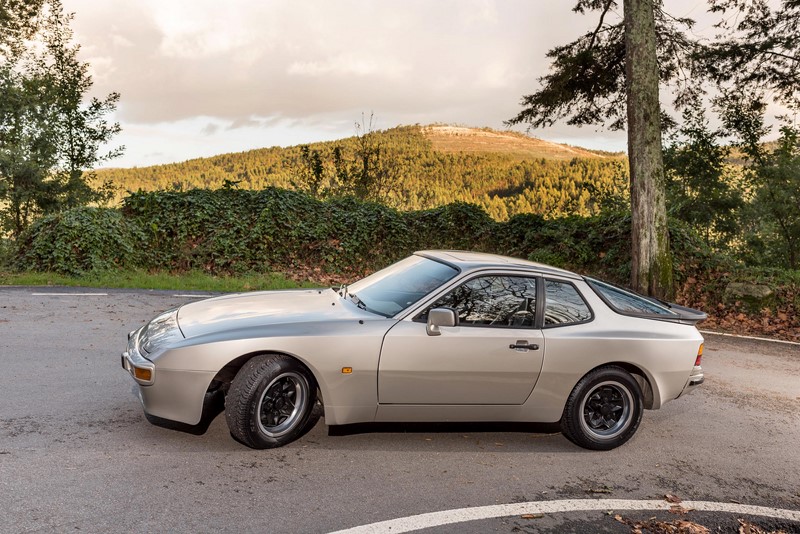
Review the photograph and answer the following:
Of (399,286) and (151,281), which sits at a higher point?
(399,286)

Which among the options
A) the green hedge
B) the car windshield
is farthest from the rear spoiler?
the green hedge

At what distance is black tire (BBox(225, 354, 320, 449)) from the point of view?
4.69 metres

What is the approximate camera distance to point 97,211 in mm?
16031

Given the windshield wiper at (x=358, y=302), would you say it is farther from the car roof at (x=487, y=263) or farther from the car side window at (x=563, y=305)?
the car side window at (x=563, y=305)

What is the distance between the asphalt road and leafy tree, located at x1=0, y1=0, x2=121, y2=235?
52.6ft

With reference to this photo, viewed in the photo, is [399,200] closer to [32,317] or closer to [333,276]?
[333,276]

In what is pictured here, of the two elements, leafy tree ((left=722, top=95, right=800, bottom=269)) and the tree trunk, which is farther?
leafy tree ((left=722, top=95, right=800, bottom=269))

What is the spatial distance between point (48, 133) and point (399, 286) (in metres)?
20.7

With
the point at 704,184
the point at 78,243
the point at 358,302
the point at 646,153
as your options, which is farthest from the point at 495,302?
the point at 704,184

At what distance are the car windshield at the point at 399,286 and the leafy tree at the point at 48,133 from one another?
18.4 metres

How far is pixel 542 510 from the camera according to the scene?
168 inches

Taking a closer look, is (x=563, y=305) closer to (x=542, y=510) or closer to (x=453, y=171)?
(x=542, y=510)

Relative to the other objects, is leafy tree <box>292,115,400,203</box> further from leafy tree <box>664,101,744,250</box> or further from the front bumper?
the front bumper

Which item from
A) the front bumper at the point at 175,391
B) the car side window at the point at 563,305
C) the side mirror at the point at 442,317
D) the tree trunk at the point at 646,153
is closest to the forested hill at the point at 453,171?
the tree trunk at the point at 646,153
